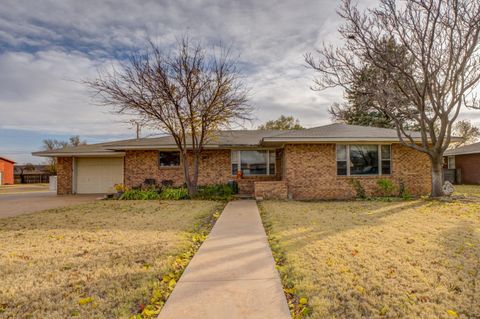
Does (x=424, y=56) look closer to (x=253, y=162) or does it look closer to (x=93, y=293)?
(x=253, y=162)

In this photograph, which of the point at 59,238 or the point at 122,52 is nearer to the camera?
the point at 59,238

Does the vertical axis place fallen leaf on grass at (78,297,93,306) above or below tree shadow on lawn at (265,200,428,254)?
below

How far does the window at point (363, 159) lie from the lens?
44.9 feet

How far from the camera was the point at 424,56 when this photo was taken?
11859 mm

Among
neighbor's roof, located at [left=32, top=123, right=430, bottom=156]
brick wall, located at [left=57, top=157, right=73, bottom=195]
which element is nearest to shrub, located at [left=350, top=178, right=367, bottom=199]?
neighbor's roof, located at [left=32, top=123, right=430, bottom=156]

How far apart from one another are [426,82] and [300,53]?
207 inches

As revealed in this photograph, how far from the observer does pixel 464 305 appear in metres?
3.12

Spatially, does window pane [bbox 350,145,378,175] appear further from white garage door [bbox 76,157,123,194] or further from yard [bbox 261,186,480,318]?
white garage door [bbox 76,157,123,194]

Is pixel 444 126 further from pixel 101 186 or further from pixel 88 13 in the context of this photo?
pixel 101 186

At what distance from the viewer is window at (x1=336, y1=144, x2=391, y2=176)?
13.7 metres

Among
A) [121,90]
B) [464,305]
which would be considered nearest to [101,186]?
[121,90]

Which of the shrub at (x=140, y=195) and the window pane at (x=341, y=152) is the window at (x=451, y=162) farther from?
the shrub at (x=140, y=195)

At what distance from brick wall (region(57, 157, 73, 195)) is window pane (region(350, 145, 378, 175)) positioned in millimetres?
15410

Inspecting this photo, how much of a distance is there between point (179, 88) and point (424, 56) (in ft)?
32.2
